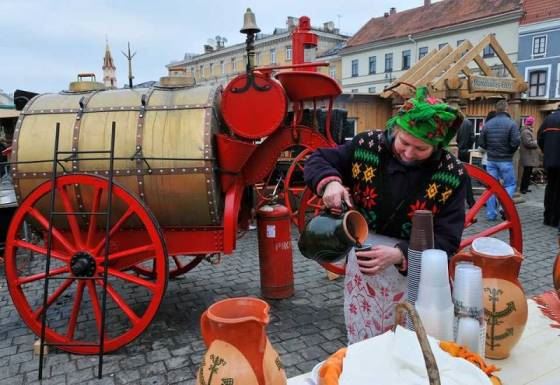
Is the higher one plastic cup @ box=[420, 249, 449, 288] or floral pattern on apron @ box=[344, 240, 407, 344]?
plastic cup @ box=[420, 249, 449, 288]

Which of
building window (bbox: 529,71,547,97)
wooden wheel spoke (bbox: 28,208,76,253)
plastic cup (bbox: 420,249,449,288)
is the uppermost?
building window (bbox: 529,71,547,97)

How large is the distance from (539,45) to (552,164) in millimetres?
28207

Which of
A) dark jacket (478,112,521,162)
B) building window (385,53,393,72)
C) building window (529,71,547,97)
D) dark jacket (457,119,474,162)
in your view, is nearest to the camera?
dark jacket (478,112,521,162)

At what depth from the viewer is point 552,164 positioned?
6.55 metres

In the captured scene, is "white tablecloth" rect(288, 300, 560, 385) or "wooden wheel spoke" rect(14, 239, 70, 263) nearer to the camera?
"white tablecloth" rect(288, 300, 560, 385)

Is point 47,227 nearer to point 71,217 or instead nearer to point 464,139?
point 71,217

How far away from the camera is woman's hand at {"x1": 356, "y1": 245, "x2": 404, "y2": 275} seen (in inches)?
59.9

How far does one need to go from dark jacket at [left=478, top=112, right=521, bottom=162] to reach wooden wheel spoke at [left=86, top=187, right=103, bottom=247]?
6.47m

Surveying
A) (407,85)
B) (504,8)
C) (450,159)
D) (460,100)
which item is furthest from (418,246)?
(504,8)

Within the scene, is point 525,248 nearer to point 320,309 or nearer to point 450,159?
point 320,309

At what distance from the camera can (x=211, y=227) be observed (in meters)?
3.14

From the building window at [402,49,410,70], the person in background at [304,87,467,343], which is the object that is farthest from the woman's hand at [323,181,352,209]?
the building window at [402,49,410,70]

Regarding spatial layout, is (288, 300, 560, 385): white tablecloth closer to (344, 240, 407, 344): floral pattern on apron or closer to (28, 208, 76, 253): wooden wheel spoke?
(344, 240, 407, 344): floral pattern on apron

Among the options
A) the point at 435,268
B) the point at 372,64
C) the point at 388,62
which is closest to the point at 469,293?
the point at 435,268
